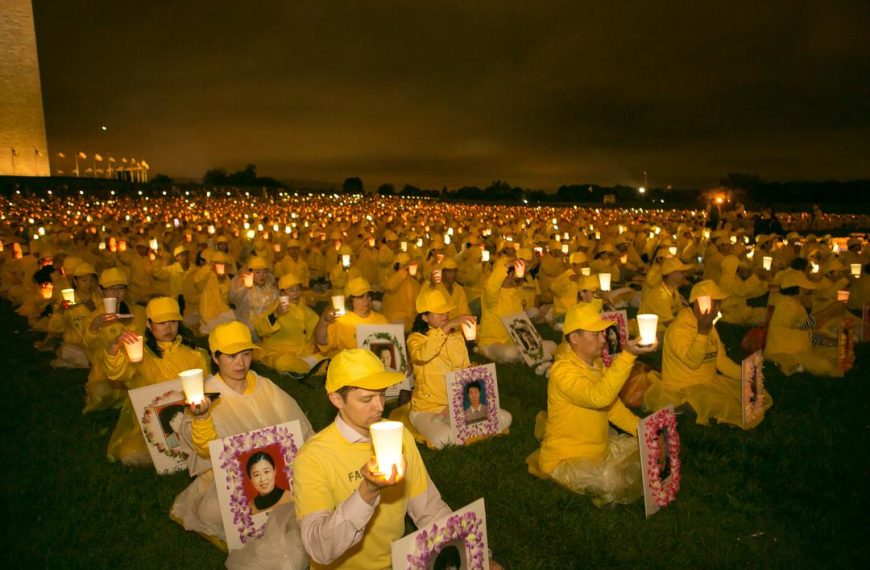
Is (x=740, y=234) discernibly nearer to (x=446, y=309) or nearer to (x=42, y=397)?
(x=446, y=309)

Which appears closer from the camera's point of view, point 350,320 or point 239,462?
point 239,462

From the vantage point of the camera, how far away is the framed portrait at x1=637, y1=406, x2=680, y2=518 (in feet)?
17.6

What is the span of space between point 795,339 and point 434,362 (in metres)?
6.62

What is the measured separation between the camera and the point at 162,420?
6500 millimetres

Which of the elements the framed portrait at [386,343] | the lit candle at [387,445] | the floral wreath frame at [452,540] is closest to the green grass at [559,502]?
the framed portrait at [386,343]

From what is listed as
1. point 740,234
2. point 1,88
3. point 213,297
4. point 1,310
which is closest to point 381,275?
point 213,297

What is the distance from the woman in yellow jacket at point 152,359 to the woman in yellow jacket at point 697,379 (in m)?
5.70

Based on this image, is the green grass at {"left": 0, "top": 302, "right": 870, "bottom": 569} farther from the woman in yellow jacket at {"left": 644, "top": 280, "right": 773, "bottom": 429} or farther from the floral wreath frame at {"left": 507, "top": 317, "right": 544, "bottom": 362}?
the floral wreath frame at {"left": 507, "top": 317, "right": 544, "bottom": 362}

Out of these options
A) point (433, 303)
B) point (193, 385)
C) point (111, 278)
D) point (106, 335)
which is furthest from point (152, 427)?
point (433, 303)

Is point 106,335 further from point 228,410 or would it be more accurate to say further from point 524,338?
point 524,338

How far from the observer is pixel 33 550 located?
5.46 metres

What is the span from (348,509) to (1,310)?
17.5 metres

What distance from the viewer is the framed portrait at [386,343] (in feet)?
28.2

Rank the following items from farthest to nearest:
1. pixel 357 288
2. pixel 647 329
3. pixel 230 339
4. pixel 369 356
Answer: pixel 357 288
pixel 230 339
pixel 647 329
pixel 369 356
